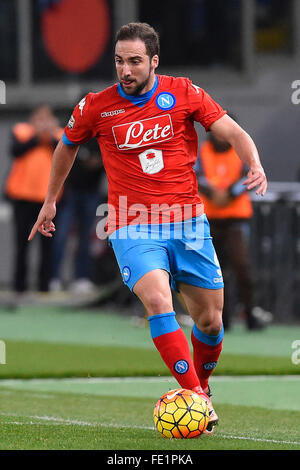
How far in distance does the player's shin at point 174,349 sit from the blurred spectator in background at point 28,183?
9.56m

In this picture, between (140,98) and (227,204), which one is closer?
(140,98)

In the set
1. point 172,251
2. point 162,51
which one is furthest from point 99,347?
point 162,51

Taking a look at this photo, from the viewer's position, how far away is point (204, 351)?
7926 millimetres

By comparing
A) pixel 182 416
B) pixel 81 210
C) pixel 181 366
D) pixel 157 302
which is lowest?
pixel 182 416

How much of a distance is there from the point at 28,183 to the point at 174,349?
976cm

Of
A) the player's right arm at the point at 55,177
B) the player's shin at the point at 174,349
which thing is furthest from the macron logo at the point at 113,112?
the player's shin at the point at 174,349

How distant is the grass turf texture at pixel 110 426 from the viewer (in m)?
6.83

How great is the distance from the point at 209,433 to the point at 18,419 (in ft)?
→ 4.92

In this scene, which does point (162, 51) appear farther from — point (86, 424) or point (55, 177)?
point (86, 424)

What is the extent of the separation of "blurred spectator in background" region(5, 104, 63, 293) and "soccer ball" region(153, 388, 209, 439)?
9.74 m

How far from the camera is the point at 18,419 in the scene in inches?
316
